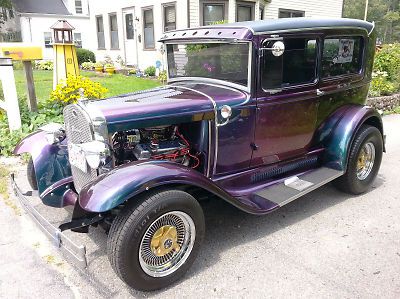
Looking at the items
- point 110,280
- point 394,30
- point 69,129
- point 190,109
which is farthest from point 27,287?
point 394,30

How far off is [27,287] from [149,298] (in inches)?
38.1

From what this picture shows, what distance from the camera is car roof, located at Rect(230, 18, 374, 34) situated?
3361 millimetres

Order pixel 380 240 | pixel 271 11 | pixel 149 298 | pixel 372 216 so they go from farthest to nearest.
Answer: pixel 271 11 < pixel 372 216 < pixel 380 240 < pixel 149 298

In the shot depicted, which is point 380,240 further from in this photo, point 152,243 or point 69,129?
point 69,129

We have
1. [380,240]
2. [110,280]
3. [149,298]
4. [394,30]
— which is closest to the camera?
[149,298]

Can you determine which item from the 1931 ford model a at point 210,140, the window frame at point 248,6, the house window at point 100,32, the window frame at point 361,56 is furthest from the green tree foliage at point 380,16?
the 1931 ford model a at point 210,140

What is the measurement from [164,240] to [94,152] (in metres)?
0.85

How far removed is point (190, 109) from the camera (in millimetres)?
3123

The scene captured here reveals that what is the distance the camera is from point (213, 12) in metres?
12.7

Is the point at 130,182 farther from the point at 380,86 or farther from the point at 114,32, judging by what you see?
the point at 114,32

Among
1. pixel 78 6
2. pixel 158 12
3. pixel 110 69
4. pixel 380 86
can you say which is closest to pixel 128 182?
pixel 380 86

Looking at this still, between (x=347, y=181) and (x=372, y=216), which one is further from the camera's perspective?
(x=347, y=181)

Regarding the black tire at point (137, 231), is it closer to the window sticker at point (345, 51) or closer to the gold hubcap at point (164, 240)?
the gold hubcap at point (164, 240)

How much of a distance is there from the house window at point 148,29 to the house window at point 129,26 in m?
1.23
